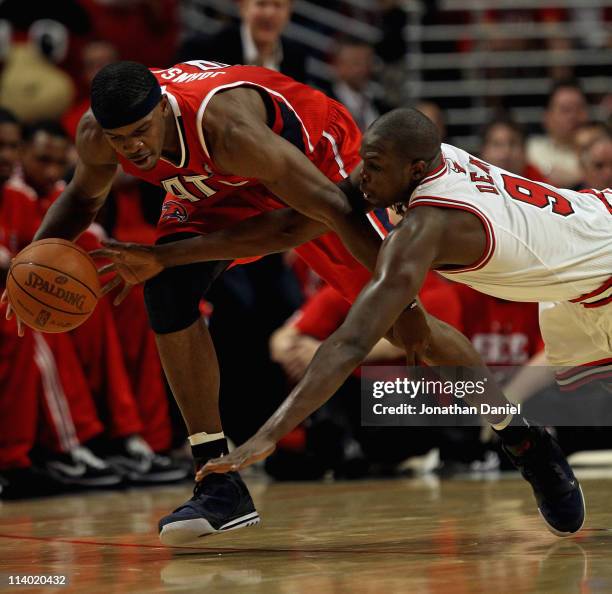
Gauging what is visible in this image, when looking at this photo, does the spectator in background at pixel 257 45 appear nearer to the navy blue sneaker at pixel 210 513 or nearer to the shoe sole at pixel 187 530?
the navy blue sneaker at pixel 210 513

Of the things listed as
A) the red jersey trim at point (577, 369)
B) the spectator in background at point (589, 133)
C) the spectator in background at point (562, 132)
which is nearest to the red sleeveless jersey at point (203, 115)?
the red jersey trim at point (577, 369)

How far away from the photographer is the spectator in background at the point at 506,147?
763 centimetres

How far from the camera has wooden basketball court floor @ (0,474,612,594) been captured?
10.3 feet

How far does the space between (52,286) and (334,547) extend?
1.25 metres

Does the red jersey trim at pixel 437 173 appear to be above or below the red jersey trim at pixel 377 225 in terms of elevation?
above

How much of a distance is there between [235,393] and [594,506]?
110 inches

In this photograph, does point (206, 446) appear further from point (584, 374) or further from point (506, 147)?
point (506, 147)

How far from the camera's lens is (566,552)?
358 cm

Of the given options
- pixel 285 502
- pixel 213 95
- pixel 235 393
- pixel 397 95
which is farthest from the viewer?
pixel 397 95

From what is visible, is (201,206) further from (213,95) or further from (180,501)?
(180,501)

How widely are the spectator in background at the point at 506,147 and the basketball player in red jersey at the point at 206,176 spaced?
10.7ft

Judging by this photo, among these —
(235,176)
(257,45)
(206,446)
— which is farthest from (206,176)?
(257,45)

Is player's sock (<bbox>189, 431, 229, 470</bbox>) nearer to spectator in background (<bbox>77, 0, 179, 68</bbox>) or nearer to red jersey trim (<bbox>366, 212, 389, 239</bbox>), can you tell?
red jersey trim (<bbox>366, 212, 389, 239</bbox>)

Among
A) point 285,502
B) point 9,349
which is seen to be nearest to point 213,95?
point 285,502
